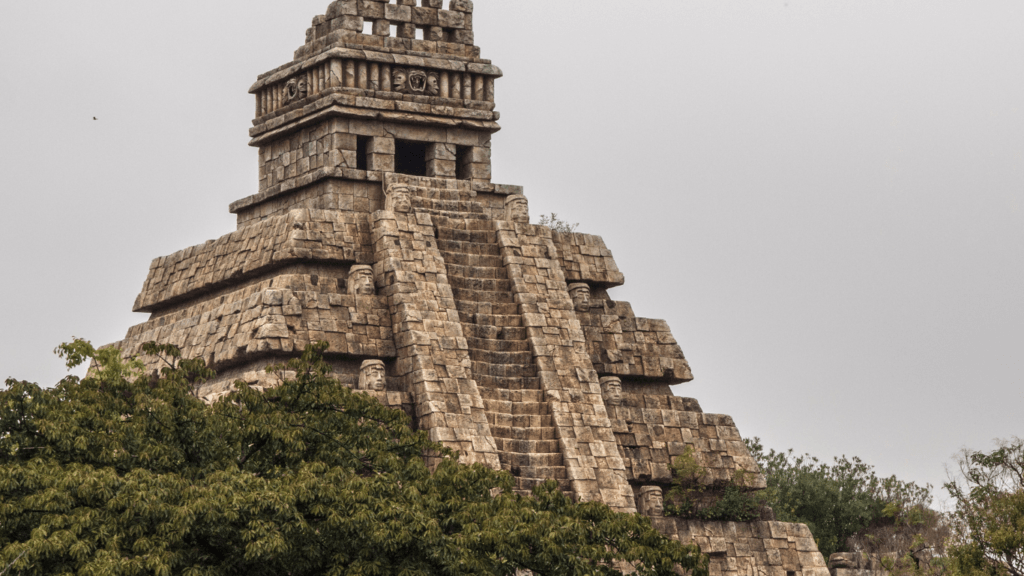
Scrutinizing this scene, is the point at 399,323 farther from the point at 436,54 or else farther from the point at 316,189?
the point at 436,54

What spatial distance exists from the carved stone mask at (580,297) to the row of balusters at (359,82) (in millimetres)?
3666

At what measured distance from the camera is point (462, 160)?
2889 cm

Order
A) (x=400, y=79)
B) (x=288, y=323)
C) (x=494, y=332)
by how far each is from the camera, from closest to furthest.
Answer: (x=288, y=323) < (x=494, y=332) < (x=400, y=79)

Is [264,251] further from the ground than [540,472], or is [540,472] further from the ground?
[264,251]

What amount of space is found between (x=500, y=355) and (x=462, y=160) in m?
4.51

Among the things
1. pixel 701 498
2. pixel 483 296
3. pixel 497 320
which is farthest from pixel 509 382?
pixel 701 498

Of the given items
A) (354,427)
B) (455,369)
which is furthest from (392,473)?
(455,369)

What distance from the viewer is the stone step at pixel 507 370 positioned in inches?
997

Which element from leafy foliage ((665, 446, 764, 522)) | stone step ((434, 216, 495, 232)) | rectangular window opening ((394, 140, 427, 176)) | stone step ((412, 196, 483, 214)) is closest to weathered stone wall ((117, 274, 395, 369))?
stone step ((434, 216, 495, 232))

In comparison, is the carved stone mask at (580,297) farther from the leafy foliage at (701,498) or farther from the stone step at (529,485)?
the stone step at (529,485)

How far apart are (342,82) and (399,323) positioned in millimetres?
4887

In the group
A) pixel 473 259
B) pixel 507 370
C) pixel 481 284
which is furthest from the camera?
pixel 473 259

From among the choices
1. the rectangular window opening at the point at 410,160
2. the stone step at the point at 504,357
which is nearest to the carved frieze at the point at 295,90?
the rectangular window opening at the point at 410,160

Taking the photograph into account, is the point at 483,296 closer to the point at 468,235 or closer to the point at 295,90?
the point at 468,235
